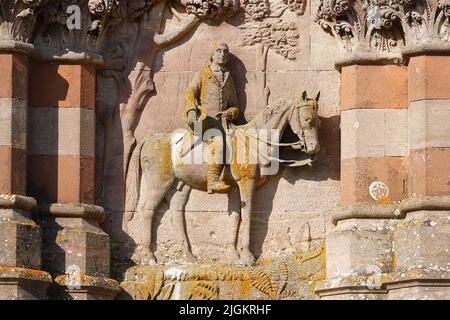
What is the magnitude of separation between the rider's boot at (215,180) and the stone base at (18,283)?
2.26 meters

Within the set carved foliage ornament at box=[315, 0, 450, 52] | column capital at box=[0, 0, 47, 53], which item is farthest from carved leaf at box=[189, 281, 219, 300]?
column capital at box=[0, 0, 47, 53]

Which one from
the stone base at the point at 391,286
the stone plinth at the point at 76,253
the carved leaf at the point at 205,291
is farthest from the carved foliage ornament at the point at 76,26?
the stone base at the point at 391,286

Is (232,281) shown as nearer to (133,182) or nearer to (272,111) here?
(133,182)

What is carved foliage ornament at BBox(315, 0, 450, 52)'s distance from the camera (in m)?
26.5

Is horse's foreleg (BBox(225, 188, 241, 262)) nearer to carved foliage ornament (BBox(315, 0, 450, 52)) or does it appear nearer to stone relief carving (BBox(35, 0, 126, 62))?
carved foliage ornament (BBox(315, 0, 450, 52))

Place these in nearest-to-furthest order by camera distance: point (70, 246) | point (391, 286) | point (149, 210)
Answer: point (391, 286) → point (70, 246) → point (149, 210)

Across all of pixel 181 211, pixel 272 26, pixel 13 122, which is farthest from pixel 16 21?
pixel 272 26

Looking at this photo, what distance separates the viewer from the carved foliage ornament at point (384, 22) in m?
26.5

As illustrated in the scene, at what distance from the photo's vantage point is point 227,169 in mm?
27172

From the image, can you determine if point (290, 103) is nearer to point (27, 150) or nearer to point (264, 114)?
point (264, 114)

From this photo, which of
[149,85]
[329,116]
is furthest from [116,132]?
[329,116]

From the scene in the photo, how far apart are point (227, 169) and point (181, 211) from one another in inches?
27.3

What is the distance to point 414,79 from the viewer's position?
26.6 meters

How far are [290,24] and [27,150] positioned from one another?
3266mm
